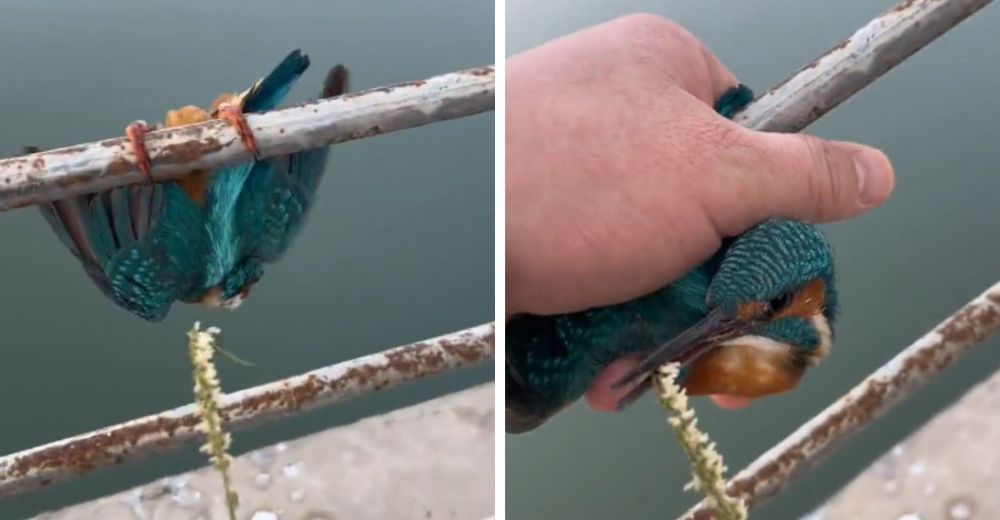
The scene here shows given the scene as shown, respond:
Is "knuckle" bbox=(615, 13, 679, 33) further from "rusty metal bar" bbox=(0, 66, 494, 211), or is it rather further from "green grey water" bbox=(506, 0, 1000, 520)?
"rusty metal bar" bbox=(0, 66, 494, 211)

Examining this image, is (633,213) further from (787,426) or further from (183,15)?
(183,15)

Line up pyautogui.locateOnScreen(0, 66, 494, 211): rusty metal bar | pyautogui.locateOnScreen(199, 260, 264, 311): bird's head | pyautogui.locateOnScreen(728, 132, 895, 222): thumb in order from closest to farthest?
1. pyautogui.locateOnScreen(728, 132, 895, 222): thumb
2. pyautogui.locateOnScreen(0, 66, 494, 211): rusty metal bar
3. pyautogui.locateOnScreen(199, 260, 264, 311): bird's head

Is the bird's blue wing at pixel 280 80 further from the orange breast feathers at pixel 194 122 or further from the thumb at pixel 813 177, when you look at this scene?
the thumb at pixel 813 177

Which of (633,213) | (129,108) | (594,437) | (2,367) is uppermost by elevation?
(129,108)

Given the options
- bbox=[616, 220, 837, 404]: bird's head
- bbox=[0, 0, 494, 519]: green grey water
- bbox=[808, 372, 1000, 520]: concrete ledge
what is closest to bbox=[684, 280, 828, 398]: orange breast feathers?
bbox=[616, 220, 837, 404]: bird's head

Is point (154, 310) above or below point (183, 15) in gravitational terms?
below

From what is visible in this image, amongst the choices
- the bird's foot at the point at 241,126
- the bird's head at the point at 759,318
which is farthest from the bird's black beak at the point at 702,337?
the bird's foot at the point at 241,126

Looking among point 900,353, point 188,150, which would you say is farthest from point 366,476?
point 900,353

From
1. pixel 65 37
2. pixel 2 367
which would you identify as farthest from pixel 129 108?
pixel 2 367

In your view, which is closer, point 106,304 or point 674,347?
point 674,347
